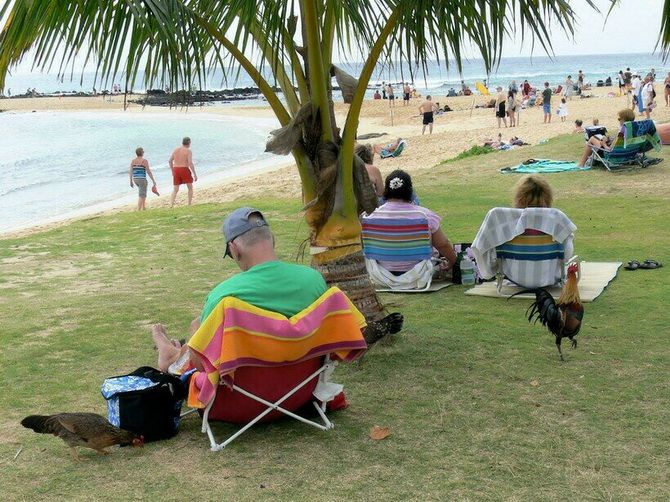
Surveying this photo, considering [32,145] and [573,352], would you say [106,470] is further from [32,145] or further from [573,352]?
[32,145]

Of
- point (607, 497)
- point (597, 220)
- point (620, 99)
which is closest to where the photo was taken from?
point (607, 497)

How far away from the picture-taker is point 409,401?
16.0 ft

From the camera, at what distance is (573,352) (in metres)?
5.62

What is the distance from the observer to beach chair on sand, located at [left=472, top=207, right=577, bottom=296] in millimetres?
6855

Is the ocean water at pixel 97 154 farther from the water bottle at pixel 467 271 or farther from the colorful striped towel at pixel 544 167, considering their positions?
Answer: the water bottle at pixel 467 271

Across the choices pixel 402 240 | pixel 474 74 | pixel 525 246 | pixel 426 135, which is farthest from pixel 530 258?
pixel 474 74

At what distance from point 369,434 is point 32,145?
49269 mm

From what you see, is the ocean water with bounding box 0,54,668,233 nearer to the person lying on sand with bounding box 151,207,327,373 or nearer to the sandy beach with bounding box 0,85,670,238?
the person lying on sand with bounding box 151,207,327,373

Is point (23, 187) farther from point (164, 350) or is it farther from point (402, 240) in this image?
point (164, 350)

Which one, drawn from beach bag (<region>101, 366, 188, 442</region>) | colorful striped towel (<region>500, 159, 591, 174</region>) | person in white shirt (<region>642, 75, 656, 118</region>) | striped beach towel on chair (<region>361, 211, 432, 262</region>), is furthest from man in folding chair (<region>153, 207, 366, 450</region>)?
person in white shirt (<region>642, 75, 656, 118</region>)

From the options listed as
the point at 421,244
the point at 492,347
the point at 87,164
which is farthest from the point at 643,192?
the point at 87,164

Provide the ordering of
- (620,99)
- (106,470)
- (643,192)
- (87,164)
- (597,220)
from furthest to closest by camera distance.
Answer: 1. (620,99)
2. (87,164)
3. (643,192)
4. (597,220)
5. (106,470)

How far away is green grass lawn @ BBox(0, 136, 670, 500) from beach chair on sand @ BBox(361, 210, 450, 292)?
0.22m

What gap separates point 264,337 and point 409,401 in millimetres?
1164
